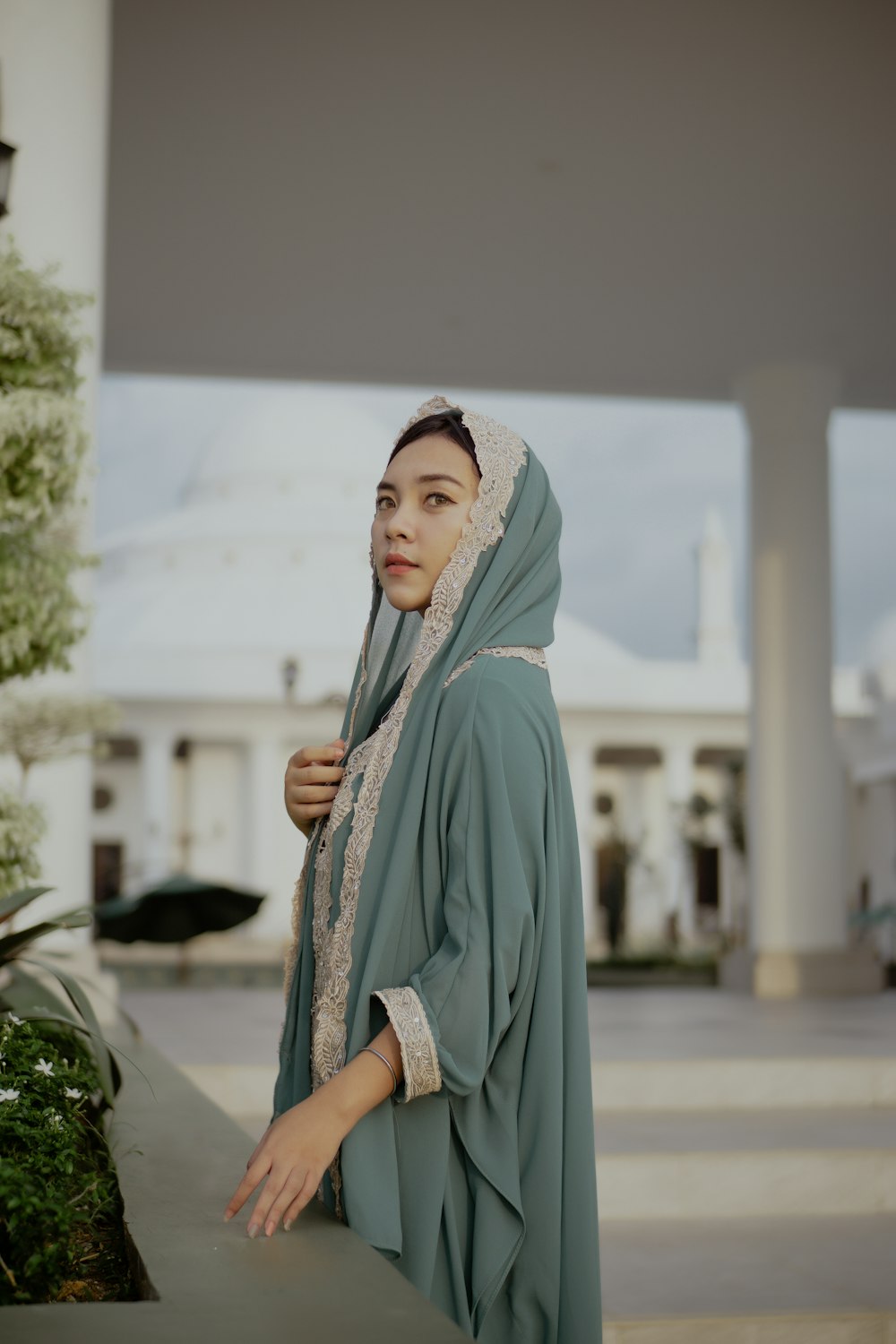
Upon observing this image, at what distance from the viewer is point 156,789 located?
26109 millimetres

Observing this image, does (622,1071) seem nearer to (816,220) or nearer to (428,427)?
(428,427)

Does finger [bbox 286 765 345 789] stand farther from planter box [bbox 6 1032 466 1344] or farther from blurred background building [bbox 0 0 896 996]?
blurred background building [bbox 0 0 896 996]

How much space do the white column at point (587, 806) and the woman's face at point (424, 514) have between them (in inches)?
969

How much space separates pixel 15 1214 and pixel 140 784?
25.9m

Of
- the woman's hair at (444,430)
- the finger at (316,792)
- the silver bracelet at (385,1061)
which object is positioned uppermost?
the woman's hair at (444,430)

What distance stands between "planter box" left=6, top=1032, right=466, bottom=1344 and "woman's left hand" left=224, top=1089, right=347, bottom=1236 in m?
0.08

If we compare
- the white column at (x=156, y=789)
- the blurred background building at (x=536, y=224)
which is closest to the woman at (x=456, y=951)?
the blurred background building at (x=536, y=224)

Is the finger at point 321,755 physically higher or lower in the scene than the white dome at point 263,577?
lower

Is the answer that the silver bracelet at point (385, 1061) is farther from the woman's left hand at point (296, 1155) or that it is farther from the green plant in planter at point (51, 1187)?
the green plant in planter at point (51, 1187)

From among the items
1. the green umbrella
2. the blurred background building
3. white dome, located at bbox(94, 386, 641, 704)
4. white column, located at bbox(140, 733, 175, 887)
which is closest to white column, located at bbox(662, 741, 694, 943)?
white dome, located at bbox(94, 386, 641, 704)

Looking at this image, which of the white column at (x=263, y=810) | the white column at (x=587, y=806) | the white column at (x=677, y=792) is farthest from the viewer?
the white column at (x=587, y=806)

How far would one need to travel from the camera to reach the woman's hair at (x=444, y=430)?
6.36 ft

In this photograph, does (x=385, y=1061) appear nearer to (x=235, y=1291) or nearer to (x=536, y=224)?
(x=235, y=1291)

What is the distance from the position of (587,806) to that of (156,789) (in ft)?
26.7
